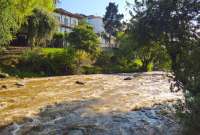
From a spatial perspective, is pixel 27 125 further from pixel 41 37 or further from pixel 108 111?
pixel 41 37

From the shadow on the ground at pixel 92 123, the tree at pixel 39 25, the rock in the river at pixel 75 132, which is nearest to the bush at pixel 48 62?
the tree at pixel 39 25

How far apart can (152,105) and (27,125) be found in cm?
774

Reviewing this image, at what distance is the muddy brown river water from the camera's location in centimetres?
1719

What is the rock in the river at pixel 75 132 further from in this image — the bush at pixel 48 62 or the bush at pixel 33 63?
the bush at pixel 33 63

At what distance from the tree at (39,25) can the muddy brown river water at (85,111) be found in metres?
18.7

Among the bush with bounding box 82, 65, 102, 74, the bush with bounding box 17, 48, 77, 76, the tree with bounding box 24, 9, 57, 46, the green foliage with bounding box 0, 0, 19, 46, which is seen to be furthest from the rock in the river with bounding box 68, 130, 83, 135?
the tree with bounding box 24, 9, 57, 46

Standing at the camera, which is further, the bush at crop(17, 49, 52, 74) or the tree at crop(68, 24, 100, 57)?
the tree at crop(68, 24, 100, 57)

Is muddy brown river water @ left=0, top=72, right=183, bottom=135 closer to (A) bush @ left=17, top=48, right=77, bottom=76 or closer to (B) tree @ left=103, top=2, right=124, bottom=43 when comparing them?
(A) bush @ left=17, top=48, right=77, bottom=76

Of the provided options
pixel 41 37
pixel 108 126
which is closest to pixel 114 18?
pixel 41 37

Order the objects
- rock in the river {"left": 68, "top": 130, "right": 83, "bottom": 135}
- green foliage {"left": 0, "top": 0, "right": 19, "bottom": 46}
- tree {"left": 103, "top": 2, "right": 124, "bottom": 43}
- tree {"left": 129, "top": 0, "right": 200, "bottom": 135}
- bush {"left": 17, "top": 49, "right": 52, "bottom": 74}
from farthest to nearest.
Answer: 1. tree {"left": 103, "top": 2, "right": 124, "bottom": 43}
2. bush {"left": 17, "top": 49, "right": 52, "bottom": 74}
3. green foliage {"left": 0, "top": 0, "right": 19, "bottom": 46}
4. tree {"left": 129, "top": 0, "right": 200, "bottom": 135}
5. rock in the river {"left": 68, "top": 130, "right": 83, "bottom": 135}

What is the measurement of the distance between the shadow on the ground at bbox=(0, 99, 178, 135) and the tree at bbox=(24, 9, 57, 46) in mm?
28945

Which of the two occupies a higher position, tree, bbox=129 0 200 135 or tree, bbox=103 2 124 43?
tree, bbox=103 2 124 43

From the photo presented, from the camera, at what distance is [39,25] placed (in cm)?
5025

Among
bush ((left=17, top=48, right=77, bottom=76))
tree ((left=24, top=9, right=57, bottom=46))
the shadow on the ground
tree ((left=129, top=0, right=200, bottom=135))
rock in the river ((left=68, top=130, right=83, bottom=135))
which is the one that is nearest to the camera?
rock in the river ((left=68, top=130, right=83, bottom=135))
